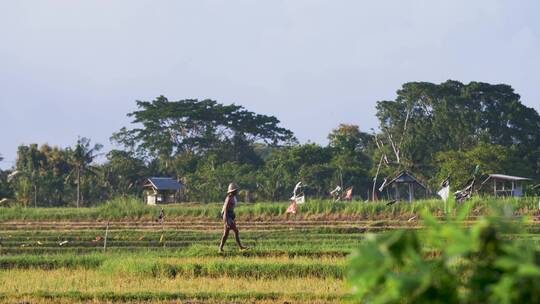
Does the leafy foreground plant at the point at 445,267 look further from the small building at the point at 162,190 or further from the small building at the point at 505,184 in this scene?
the small building at the point at 162,190

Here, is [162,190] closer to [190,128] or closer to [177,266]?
[190,128]

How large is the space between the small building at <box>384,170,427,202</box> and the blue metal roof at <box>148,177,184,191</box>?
11.9 meters

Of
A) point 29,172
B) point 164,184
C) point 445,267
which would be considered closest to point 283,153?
point 164,184

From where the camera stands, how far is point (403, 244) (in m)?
2.70

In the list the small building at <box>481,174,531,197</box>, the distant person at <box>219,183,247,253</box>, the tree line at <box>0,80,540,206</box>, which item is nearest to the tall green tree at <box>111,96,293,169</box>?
the tree line at <box>0,80,540,206</box>

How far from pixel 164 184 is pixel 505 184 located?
60.9ft

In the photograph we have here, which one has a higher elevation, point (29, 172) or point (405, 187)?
point (29, 172)

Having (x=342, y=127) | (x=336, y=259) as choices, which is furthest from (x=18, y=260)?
(x=342, y=127)

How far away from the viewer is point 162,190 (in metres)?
53.6

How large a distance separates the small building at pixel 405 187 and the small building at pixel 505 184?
3.54 m

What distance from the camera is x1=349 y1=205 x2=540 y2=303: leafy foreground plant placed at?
2574mm

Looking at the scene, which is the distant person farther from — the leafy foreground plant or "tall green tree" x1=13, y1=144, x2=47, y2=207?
"tall green tree" x1=13, y1=144, x2=47, y2=207

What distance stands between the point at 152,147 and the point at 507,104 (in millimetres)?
22486

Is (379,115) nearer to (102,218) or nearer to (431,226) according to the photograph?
(102,218)
